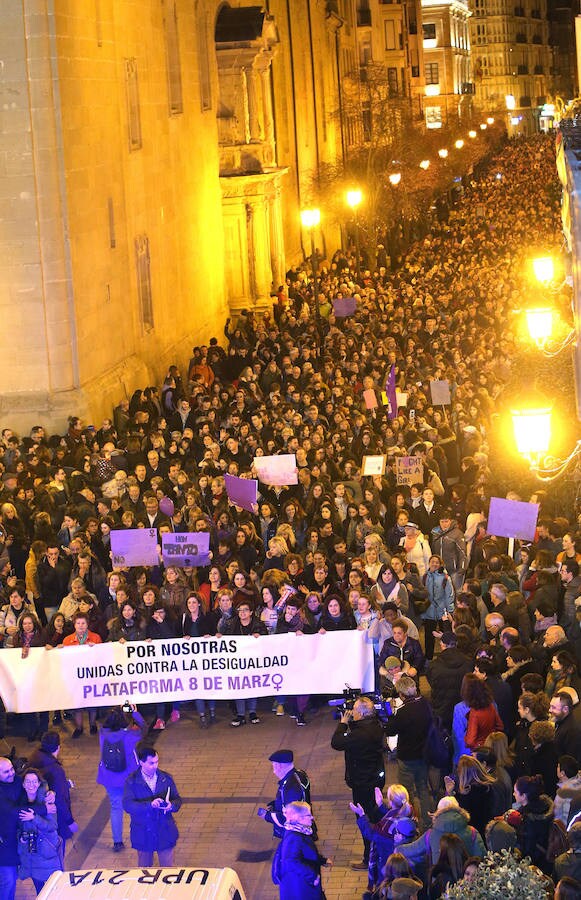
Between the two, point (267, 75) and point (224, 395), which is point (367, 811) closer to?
point (224, 395)

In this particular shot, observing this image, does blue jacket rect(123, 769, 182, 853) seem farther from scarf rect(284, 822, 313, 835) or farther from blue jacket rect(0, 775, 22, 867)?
scarf rect(284, 822, 313, 835)

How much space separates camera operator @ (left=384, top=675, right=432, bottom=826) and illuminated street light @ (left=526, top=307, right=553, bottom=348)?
5408 mm

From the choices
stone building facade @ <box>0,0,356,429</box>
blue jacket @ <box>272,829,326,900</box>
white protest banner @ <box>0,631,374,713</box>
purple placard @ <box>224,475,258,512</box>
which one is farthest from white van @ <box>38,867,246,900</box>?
stone building facade @ <box>0,0,356,429</box>

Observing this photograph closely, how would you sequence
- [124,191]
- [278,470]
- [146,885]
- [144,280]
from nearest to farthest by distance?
[146,885] → [278,470] → [124,191] → [144,280]

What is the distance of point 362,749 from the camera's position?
1291cm

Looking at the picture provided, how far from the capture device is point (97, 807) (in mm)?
14641

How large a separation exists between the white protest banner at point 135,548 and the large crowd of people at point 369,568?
0.19m

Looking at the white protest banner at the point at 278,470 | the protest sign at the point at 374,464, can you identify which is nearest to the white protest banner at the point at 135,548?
the white protest banner at the point at 278,470

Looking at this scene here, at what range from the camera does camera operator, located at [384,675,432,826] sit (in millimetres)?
12844

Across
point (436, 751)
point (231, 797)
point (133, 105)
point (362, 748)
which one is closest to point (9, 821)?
point (362, 748)

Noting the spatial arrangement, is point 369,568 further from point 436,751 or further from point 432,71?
point 432,71

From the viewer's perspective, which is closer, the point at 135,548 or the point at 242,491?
the point at 135,548

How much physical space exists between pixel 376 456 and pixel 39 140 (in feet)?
32.0

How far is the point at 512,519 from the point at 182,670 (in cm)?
398
